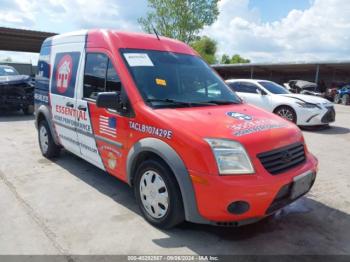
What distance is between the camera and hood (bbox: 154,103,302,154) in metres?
2.98

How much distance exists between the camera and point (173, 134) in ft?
10.0

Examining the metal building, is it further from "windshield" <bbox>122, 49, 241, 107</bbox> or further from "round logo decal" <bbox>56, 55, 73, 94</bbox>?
"round logo decal" <bbox>56, 55, 73, 94</bbox>

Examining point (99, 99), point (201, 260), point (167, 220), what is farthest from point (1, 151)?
point (201, 260)

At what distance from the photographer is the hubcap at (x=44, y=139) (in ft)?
18.9

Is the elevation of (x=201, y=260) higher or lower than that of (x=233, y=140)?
lower

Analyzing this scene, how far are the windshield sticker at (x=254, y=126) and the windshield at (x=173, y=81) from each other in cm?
62

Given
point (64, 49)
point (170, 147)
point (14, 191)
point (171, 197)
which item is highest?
point (64, 49)

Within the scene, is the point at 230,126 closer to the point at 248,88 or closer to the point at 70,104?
the point at 70,104

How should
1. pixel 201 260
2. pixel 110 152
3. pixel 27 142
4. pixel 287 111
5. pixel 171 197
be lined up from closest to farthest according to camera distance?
pixel 201 260
pixel 171 197
pixel 110 152
pixel 27 142
pixel 287 111

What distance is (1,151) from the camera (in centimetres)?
648

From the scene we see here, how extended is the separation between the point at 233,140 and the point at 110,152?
5.53ft

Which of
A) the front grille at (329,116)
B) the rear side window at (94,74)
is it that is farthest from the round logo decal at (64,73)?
the front grille at (329,116)

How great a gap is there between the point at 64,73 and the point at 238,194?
3.34 meters

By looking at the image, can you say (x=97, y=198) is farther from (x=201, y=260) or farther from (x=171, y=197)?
(x=201, y=260)
